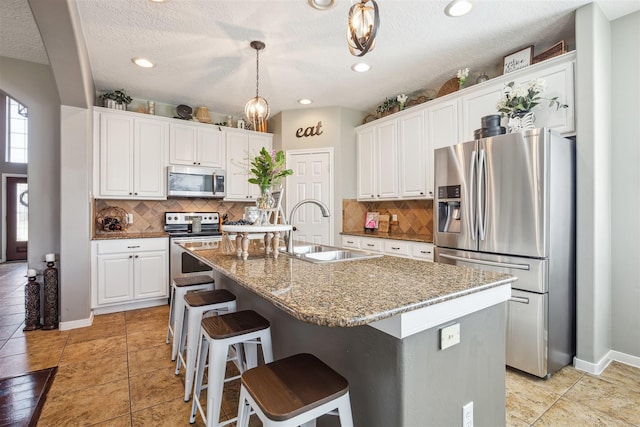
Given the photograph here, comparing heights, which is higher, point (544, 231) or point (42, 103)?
point (42, 103)

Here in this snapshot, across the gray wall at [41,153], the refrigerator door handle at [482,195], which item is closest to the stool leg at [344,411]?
the refrigerator door handle at [482,195]

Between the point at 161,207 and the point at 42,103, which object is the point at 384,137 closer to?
the point at 161,207

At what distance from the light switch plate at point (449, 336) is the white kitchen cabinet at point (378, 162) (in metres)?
2.81

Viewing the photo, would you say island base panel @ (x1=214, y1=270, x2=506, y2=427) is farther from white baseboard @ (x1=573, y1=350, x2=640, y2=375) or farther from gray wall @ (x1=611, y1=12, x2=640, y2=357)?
gray wall @ (x1=611, y1=12, x2=640, y2=357)

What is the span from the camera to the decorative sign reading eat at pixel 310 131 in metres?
4.49

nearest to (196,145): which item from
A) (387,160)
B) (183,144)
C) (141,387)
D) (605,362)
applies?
(183,144)

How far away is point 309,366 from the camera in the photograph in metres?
1.18

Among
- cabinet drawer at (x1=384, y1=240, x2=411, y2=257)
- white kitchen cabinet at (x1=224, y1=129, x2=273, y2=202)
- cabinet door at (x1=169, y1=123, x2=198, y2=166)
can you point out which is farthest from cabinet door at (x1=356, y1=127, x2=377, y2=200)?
cabinet door at (x1=169, y1=123, x2=198, y2=166)

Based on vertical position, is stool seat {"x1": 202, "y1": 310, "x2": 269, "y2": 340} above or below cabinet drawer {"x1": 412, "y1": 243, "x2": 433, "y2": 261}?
below

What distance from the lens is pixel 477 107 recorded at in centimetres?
298

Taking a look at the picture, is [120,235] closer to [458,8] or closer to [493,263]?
[493,263]

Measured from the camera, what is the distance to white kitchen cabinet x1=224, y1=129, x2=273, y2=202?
456cm

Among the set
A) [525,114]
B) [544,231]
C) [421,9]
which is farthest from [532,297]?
[421,9]

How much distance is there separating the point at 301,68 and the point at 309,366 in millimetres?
2993
